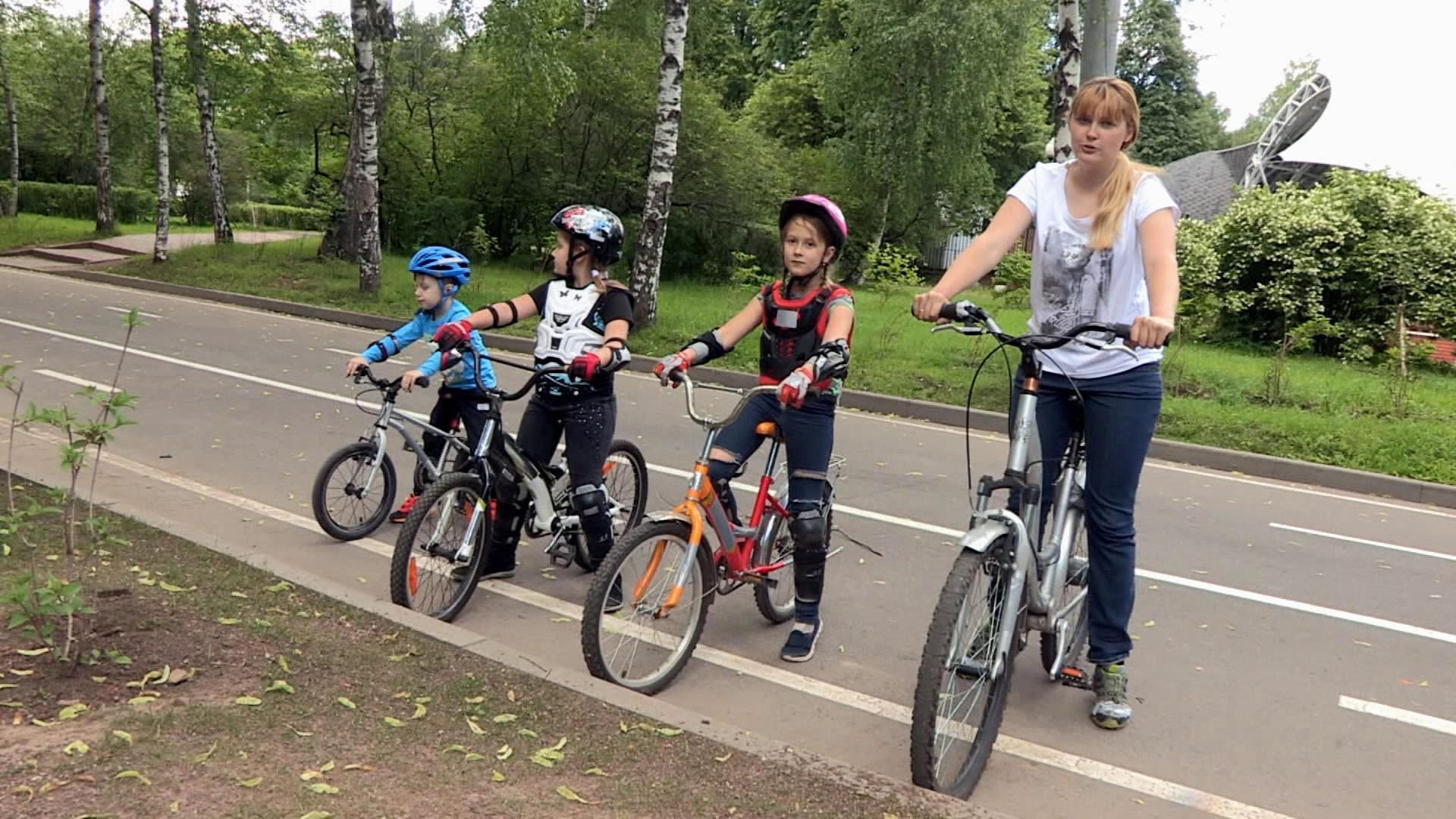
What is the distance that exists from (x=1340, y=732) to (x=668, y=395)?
8006 mm

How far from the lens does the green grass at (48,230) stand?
26375 millimetres

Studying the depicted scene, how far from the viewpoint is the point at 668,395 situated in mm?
11516

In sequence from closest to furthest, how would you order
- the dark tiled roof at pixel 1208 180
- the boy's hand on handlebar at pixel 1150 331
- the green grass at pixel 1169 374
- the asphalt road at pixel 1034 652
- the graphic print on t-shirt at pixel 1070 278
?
the boy's hand on handlebar at pixel 1150 331
the graphic print on t-shirt at pixel 1070 278
the asphalt road at pixel 1034 652
the green grass at pixel 1169 374
the dark tiled roof at pixel 1208 180

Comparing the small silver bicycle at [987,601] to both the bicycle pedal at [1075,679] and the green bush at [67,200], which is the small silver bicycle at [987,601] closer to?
the bicycle pedal at [1075,679]

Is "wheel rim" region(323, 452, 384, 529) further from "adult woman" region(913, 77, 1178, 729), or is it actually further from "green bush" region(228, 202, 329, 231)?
"green bush" region(228, 202, 329, 231)

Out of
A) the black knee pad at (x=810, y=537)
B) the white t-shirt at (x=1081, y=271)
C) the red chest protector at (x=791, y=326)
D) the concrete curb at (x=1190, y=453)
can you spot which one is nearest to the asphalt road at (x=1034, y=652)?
the concrete curb at (x=1190, y=453)

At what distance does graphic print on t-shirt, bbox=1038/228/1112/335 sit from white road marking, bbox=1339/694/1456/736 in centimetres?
214

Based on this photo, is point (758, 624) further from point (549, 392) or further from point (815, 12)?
point (815, 12)

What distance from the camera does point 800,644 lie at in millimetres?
4641

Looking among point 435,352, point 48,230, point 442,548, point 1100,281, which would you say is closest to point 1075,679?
point 1100,281

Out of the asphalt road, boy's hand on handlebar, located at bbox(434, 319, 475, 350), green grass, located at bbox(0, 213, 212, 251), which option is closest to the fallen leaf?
the asphalt road

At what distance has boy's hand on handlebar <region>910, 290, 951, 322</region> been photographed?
11.1 ft

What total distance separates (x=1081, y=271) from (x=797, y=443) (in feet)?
4.26

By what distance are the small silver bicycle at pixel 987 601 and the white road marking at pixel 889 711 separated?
0.42 meters
